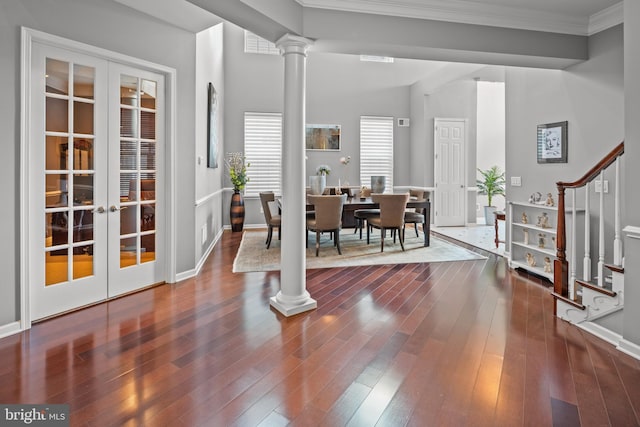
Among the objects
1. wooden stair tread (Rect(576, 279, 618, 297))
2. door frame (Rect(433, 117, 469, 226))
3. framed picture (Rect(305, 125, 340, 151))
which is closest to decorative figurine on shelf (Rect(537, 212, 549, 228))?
wooden stair tread (Rect(576, 279, 618, 297))

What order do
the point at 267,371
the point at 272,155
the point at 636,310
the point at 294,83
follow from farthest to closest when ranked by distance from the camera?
the point at 272,155 → the point at 294,83 → the point at 636,310 → the point at 267,371

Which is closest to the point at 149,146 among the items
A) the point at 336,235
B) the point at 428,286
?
the point at 336,235

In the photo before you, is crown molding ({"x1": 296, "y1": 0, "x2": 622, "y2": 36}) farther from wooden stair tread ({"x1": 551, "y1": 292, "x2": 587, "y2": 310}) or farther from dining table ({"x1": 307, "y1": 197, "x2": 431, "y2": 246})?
dining table ({"x1": 307, "y1": 197, "x2": 431, "y2": 246})

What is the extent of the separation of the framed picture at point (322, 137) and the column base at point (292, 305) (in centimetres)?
546

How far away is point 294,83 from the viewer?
10.2 ft

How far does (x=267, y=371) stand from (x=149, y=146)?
265 cm

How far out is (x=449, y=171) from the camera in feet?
27.1

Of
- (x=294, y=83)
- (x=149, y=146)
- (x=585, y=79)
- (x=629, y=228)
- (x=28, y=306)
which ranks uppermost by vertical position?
(x=585, y=79)

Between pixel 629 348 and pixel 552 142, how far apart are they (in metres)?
2.60

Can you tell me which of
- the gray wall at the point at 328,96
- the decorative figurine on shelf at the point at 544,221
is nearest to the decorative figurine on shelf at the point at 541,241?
the decorative figurine on shelf at the point at 544,221

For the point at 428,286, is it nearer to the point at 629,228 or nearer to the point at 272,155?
the point at 629,228

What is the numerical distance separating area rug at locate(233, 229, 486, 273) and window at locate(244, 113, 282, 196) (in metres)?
1.77

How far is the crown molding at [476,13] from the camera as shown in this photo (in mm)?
3180

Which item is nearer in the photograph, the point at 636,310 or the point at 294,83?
the point at 636,310
